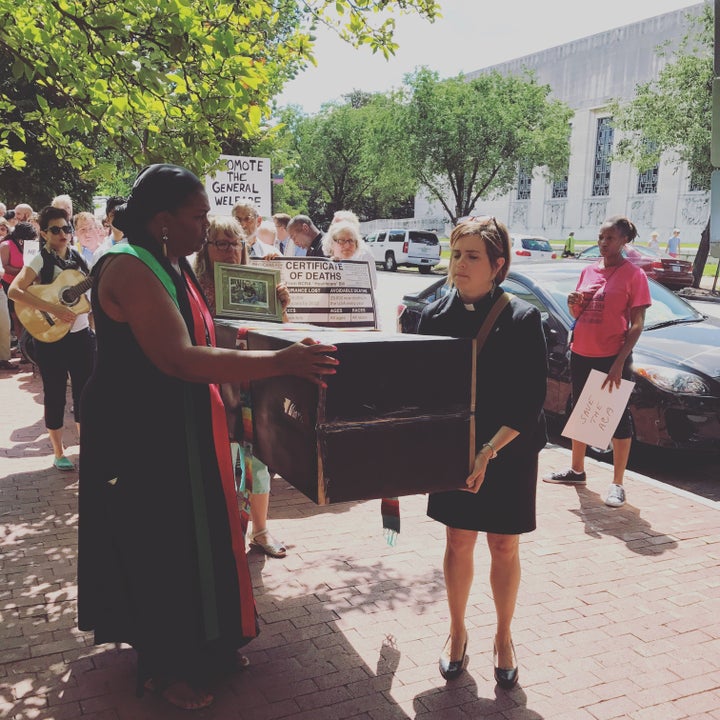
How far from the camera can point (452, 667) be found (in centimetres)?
331

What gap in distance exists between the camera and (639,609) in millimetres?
3998

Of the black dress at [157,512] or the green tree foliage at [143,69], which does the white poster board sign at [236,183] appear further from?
the black dress at [157,512]

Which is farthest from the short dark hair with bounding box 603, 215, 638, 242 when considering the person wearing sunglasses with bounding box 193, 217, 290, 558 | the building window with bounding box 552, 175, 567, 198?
the building window with bounding box 552, 175, 567, 198

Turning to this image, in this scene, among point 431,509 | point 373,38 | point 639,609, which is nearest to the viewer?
point 431,509

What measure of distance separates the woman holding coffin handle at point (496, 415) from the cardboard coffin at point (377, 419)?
0.35 m

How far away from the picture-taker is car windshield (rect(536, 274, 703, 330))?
7383 millimetres

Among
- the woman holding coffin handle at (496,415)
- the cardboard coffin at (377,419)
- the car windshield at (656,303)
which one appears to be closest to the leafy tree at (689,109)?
the car windshield at (656,303)

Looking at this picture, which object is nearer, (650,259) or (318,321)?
(318,321)

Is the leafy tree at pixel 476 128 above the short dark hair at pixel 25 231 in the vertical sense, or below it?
above

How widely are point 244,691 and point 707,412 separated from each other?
4562 millimetres

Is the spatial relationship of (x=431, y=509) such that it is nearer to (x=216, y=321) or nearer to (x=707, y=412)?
(x=216, y=321)

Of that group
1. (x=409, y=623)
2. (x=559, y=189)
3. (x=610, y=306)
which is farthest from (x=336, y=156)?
(x=409, y=623)

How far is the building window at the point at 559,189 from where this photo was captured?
173 ft

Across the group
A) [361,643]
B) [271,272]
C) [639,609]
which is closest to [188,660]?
[361,643]
